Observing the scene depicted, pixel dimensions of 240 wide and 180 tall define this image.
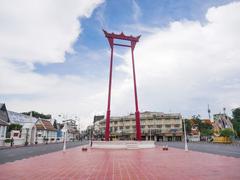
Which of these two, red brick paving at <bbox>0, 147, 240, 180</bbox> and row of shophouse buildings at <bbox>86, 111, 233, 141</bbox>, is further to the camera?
row of shophouse buildings at <bbox>86, 111, 233, 141</bbox>

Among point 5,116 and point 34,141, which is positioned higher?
point 5,116

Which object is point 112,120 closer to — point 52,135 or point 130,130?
point 130,130

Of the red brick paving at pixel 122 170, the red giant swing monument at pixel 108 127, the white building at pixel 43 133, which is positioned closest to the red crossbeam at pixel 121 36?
the red giant swing monument at pixel 108 127

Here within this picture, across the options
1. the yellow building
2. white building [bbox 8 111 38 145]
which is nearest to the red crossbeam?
white building [bbox 8 111 38 145]

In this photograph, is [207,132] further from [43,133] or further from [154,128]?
[43,133]

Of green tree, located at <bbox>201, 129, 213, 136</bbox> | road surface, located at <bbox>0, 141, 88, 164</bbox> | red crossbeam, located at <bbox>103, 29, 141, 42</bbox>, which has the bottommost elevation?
road surface, located at <bbox>0, 141, 88, 164</bbox>

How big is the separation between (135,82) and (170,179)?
25294 mm

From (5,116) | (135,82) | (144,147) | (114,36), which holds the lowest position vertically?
(144,147)

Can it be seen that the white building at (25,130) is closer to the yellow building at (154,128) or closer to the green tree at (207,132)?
the yellow building at (154,128)

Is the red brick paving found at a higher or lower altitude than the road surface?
higher

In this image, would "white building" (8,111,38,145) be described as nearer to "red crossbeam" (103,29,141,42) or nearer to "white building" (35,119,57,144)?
"white building" (35,119,57,144)

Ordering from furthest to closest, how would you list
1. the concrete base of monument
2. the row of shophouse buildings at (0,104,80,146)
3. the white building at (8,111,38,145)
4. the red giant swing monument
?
the white building at (8,111,38,145), the row of shophouse buildings at (0,104,80,146), the red giant swing monument, the concrete base of monument

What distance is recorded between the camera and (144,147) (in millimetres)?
28203

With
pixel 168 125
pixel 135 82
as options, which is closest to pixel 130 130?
pixel 168 125
